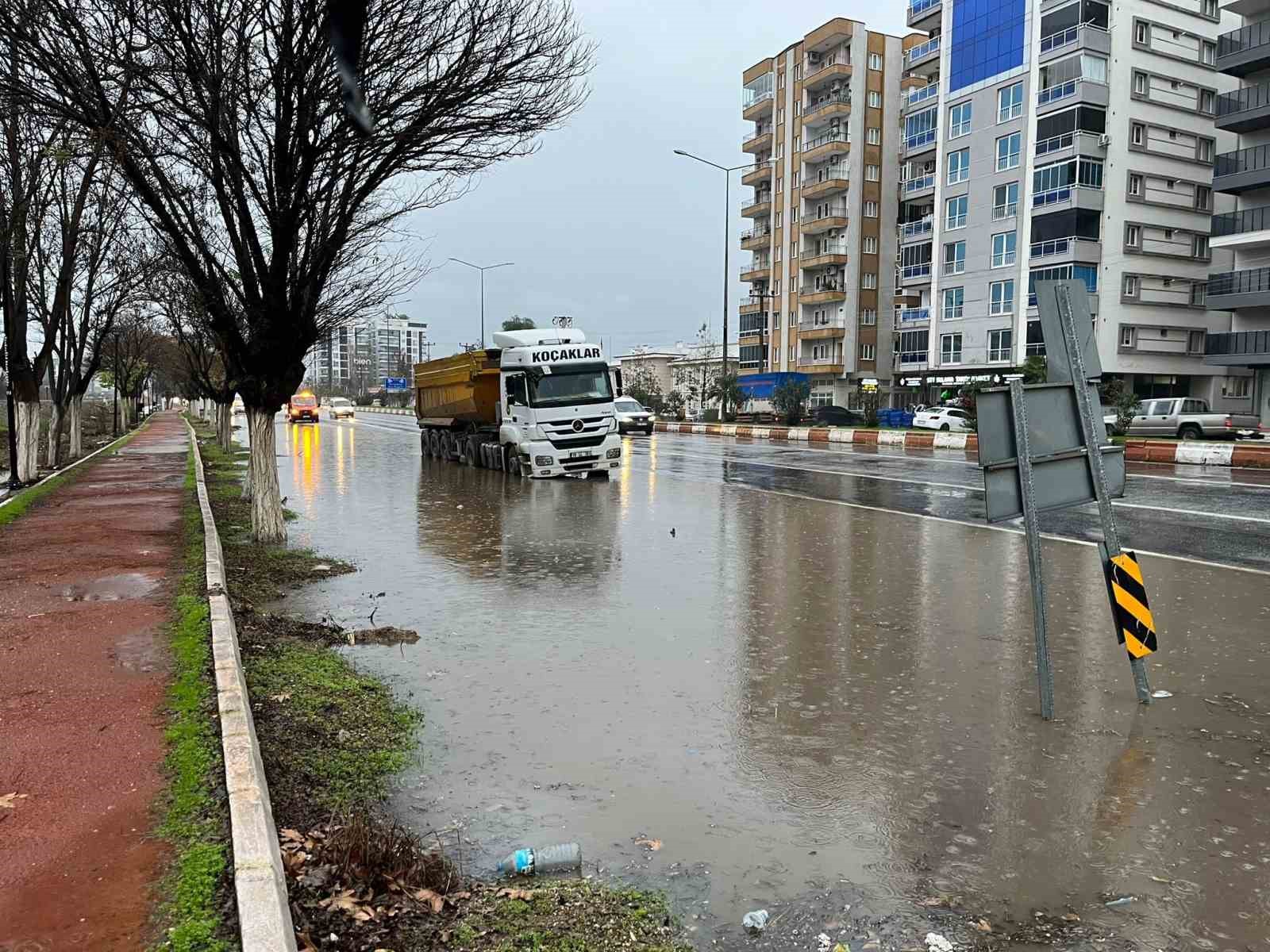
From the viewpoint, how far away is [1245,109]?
44.6 metres

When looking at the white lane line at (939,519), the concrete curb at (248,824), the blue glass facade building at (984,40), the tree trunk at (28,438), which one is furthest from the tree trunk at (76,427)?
the blue glass facade building at (984,40)

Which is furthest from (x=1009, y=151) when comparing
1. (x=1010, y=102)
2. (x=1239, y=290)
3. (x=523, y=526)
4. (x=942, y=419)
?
(x=523, y=526)

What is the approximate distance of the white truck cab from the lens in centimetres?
2064

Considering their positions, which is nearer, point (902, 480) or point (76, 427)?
point (902, 480)

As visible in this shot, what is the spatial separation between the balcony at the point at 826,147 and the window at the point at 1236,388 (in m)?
29.4

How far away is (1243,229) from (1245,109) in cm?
523

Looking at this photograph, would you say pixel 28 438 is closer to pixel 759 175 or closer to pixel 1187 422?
pixel 1187 422

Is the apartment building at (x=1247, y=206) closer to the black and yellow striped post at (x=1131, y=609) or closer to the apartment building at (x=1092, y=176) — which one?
the apartment building at (x=1092, y=176)

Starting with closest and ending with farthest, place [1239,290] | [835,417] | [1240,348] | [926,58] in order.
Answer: [1239,290] → [1240,348] → [835,417] → [926,58]

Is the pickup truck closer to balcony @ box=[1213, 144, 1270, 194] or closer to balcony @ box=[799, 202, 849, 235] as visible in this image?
balcony @ box=[1213, 144, 1270, 194]

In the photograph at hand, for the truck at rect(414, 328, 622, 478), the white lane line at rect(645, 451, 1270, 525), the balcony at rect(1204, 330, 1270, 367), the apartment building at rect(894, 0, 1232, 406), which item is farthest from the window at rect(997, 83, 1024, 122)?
the truck at rect(414, 328, 622, 478)

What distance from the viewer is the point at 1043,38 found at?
175 ft

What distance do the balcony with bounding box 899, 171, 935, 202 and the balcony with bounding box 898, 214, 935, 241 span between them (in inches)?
66.4

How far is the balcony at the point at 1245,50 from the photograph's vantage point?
4347 centimetres
